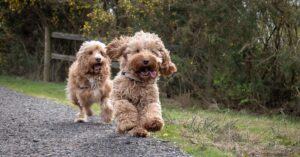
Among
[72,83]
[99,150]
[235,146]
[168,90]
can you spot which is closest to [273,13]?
[168,90]

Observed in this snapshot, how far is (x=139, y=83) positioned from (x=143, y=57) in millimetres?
715

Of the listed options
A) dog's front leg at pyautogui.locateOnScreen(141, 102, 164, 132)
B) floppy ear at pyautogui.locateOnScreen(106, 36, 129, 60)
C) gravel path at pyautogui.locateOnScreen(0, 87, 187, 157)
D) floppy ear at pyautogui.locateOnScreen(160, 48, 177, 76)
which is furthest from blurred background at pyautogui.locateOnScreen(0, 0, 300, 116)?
dog's front leg at pyautogui.locateOnScreen(141, 102, 164, 132)

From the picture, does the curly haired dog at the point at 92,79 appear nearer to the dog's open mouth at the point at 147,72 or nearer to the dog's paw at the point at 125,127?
the dog's paw at the point at 125,127

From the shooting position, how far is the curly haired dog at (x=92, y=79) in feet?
38.2

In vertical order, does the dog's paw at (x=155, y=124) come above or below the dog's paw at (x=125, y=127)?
above

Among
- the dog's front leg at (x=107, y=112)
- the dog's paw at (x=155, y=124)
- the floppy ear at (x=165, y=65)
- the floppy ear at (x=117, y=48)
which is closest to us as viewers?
the dog's paw at (x=155, y=124)

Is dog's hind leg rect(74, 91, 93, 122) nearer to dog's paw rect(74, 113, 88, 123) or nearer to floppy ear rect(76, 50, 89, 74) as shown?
dog's paw rect(74, 113, 88, 123)

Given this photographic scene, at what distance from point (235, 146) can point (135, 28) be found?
965 centimetres

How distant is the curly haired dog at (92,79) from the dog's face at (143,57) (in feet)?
7.29

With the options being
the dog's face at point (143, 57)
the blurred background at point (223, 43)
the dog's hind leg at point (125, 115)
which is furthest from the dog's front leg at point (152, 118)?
the blurred background at point (223, 43)

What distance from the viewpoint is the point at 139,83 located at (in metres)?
9.27

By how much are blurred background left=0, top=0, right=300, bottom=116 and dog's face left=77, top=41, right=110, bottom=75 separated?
5.00m

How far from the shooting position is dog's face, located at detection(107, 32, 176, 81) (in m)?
8.73

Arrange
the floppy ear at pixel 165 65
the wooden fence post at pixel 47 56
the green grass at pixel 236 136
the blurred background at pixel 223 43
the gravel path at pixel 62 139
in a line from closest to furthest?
1. the gravel path at pixel 62 139
2. the green grass at pixel 236 136
3. the floppy ear at pixel 165 65
4. the blurred background at pixel 223 43
5. the wooden fence post at pixel 47 56
